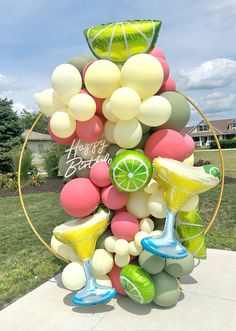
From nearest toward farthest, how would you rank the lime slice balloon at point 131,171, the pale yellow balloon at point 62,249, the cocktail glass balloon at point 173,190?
the cocktail glass balloon at point 173,190 → the lime slice balloon at point 131,171 → the pale yellow balloon at point 62,249

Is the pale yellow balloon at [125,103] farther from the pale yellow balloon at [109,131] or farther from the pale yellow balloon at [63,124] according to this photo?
the pale yellow balloon at [63,124]

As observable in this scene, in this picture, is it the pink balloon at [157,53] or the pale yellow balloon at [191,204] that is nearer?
the pale yellow balloon at [191,204]

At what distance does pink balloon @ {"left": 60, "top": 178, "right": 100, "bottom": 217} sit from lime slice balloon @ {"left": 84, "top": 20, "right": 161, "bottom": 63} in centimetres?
130

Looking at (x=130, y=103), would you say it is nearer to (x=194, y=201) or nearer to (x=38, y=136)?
(x=194, y=201)

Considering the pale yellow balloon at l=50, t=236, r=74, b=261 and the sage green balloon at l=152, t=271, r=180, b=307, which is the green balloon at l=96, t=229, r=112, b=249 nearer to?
the pale yellow balloon at l=50, t=236, r=74, b=261

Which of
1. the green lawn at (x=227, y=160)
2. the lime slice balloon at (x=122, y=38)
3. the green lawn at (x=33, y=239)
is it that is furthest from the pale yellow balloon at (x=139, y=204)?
the green lawn at (x=227, y=160)

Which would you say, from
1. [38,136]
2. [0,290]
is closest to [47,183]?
[0,290]

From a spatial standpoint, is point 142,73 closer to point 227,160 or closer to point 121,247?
point 121,247

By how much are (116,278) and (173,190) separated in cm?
120

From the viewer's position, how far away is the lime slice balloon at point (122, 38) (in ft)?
→ 10.5

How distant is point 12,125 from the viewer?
73.9 feet

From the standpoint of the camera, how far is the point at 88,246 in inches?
132

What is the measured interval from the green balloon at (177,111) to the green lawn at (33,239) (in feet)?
8.65

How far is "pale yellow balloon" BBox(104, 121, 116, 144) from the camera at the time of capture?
11.4 ft
